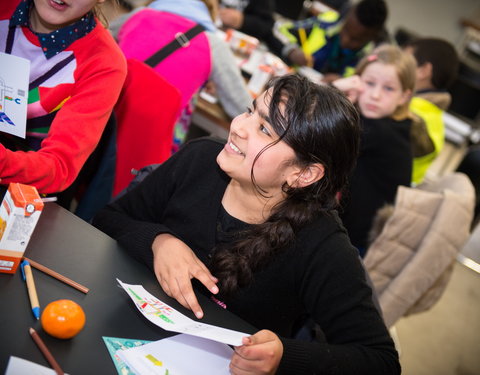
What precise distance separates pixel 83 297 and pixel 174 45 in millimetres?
1463

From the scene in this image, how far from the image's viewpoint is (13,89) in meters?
1.12

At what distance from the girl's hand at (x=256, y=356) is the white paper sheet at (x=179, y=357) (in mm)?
28

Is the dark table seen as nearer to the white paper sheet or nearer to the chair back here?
the white paper sheet

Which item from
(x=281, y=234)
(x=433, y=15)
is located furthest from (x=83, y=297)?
(x=433, y=15)

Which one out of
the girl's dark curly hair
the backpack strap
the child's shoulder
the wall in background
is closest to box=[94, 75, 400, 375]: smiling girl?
the girl's dark curly hair

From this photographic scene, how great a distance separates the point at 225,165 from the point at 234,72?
116 cm

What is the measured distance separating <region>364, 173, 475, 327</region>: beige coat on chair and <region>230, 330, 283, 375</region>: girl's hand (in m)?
1.24

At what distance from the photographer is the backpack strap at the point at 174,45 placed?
204cm

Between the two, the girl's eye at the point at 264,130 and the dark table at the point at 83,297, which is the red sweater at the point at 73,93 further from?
the girl's eye at the point at 264,130

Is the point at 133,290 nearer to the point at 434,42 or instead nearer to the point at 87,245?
the point at 87,245

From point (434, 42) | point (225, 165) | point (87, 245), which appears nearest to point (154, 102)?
point (225, 165)

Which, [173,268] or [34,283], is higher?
[34,283]

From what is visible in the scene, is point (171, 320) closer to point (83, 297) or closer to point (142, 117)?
point (83, 297)

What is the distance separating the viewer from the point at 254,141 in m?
1.20
